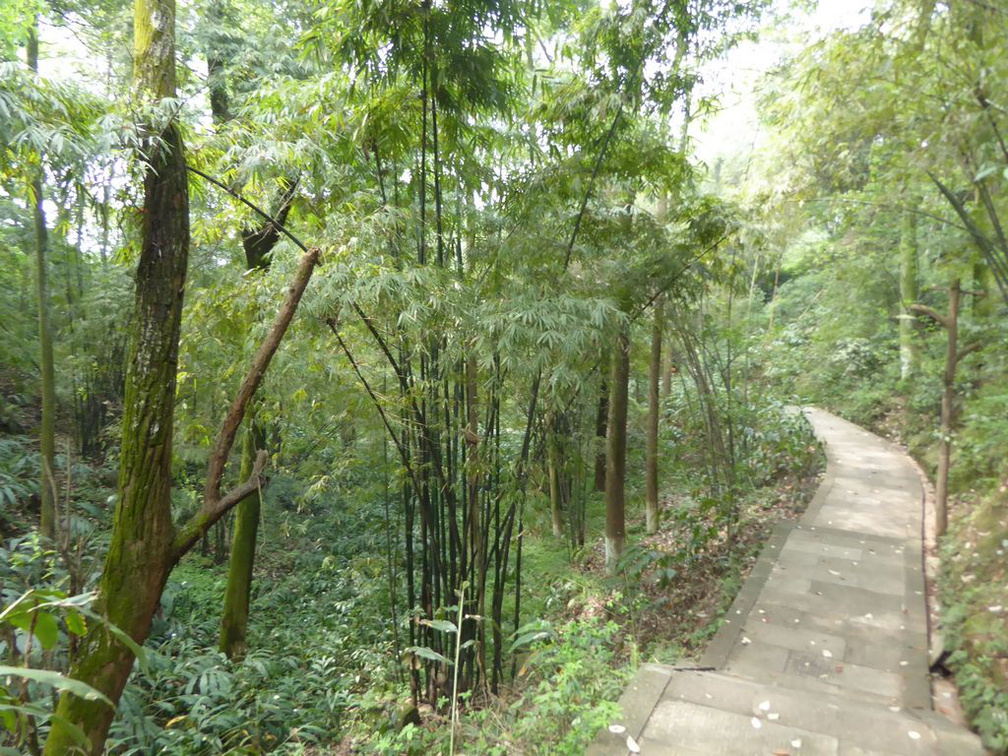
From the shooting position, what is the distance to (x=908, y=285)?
7602 millimetres

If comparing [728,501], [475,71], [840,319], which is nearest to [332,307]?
[475,71]

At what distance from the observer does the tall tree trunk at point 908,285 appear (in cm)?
556

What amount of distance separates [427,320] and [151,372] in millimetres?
1051

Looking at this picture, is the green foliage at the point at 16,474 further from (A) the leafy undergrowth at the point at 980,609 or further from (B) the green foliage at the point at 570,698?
(A) the leafy undergrowth at the point at 980,609

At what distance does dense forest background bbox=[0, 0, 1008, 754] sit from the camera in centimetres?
217

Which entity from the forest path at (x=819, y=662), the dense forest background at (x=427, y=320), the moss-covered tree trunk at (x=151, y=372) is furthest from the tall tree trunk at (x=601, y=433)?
the moss-covered tree trunk at (x=151, y=372)

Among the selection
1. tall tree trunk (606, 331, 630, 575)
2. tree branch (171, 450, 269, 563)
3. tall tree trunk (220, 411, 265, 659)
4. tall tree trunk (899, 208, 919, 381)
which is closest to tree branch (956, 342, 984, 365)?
tall tree trunk (899, 208, 919, 381)

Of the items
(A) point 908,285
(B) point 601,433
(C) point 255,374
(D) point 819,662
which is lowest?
(D) point 819,662

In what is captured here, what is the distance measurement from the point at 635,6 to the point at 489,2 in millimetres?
826

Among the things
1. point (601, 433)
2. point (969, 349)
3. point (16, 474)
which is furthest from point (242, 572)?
point (969, 349)

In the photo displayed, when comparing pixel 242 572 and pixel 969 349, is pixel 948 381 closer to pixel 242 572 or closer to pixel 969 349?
pixel 969 349

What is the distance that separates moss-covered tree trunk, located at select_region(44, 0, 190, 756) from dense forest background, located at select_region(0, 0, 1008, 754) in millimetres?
11

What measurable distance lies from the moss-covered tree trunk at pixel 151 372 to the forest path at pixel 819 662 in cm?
174

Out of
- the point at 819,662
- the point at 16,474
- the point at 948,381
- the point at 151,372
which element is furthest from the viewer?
the point at 16,474
